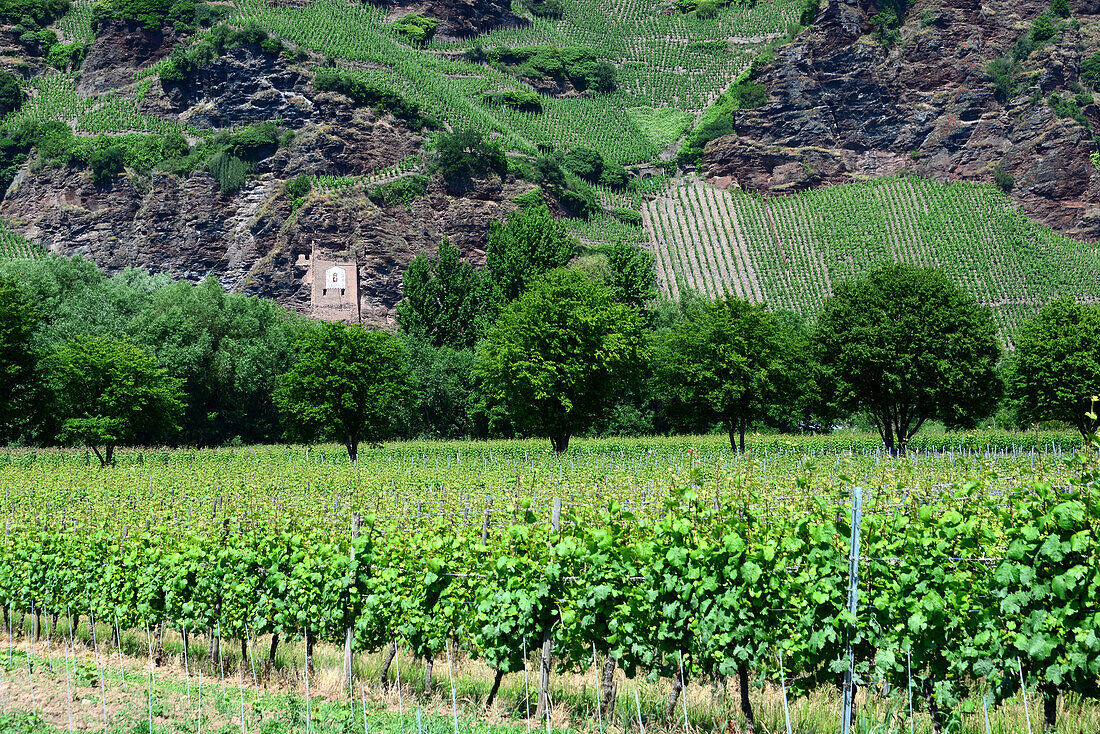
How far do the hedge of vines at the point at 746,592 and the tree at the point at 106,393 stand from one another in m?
28.0

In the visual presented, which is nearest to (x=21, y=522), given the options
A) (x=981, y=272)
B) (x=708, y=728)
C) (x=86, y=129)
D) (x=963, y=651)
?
(x=708, y=728)

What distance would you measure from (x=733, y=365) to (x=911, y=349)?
707cm

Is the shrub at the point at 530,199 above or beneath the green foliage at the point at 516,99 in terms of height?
beneath

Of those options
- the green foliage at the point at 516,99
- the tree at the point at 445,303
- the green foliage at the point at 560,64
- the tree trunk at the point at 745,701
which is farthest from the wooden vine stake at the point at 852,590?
the green foliage at the point at 560,64

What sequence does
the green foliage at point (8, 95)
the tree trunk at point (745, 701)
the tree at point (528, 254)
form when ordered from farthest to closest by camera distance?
the green foliage at point (8, 95) < the tree at point (528, 254) < the tree trunk at point (745, 701)

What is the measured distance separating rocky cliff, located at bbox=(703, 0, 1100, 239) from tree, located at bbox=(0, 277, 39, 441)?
96.7 m

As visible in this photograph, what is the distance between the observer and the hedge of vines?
5668 mm

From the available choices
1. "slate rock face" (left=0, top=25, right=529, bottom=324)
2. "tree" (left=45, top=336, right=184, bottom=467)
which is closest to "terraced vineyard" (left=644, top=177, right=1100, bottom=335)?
"slate rock face" (left=0, top=25, right=529, bottom=324)

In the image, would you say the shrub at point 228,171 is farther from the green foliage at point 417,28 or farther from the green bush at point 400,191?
the green foliage at point 417,28

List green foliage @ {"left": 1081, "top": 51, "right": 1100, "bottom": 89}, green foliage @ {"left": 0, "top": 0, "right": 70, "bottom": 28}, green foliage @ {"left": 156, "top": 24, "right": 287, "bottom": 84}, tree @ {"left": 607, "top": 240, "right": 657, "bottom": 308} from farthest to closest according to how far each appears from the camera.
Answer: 1. green foliage @ {"left": 1081, "top": 51, "right": 1100, "bottom": 89}
2. green foliage @ {"left": 0, "top": 0, "right": 70, "bottom": 28}
3. green foliage @ {"left": 156, "top": 24, "right": 287, "bottom": 84}
4. tree @ {"left": 607, "top": 240, "right": 657, "bottom": 308}

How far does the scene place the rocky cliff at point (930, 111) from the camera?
355ft

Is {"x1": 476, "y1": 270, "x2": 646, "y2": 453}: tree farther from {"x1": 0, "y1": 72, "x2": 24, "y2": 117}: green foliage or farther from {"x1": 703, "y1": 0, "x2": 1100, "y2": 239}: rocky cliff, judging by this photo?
{"x1": 0, "y1": 72, "x2": 24, "y2": 117}: green foliage

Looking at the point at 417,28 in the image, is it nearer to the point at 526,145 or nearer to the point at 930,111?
the point at 526,145

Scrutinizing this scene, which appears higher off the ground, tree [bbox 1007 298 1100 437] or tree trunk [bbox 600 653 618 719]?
tree [bbox 1007 298 1100 437]
